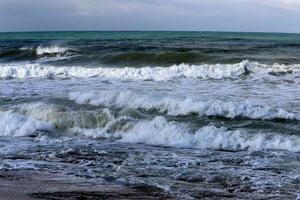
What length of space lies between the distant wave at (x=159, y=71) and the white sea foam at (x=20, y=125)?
768cm

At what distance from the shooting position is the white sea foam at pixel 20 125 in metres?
10.4

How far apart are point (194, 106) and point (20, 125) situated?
3765mm

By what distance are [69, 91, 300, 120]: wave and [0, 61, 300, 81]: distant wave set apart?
18.3 feet

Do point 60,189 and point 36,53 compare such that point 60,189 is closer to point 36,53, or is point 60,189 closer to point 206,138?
point 206,138

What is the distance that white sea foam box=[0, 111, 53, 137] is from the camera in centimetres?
1045

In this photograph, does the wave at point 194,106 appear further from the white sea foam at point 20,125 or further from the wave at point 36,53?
the wave at point 36,53

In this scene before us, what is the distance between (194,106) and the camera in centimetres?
1146

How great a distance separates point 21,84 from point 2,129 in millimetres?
7314

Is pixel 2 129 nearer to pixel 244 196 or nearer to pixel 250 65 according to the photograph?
pixel 244 196

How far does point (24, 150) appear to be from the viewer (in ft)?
28.0

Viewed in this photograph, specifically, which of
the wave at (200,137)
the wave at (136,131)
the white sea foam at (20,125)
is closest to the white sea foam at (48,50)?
the wave at (136,131)

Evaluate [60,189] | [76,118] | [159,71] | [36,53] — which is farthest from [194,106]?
[36,53]

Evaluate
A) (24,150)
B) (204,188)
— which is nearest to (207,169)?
(204,188)

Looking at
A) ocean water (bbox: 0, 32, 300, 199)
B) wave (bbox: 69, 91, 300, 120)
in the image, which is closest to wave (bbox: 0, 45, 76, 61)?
ocean water (bbox: 0, 32, 300, 199)
